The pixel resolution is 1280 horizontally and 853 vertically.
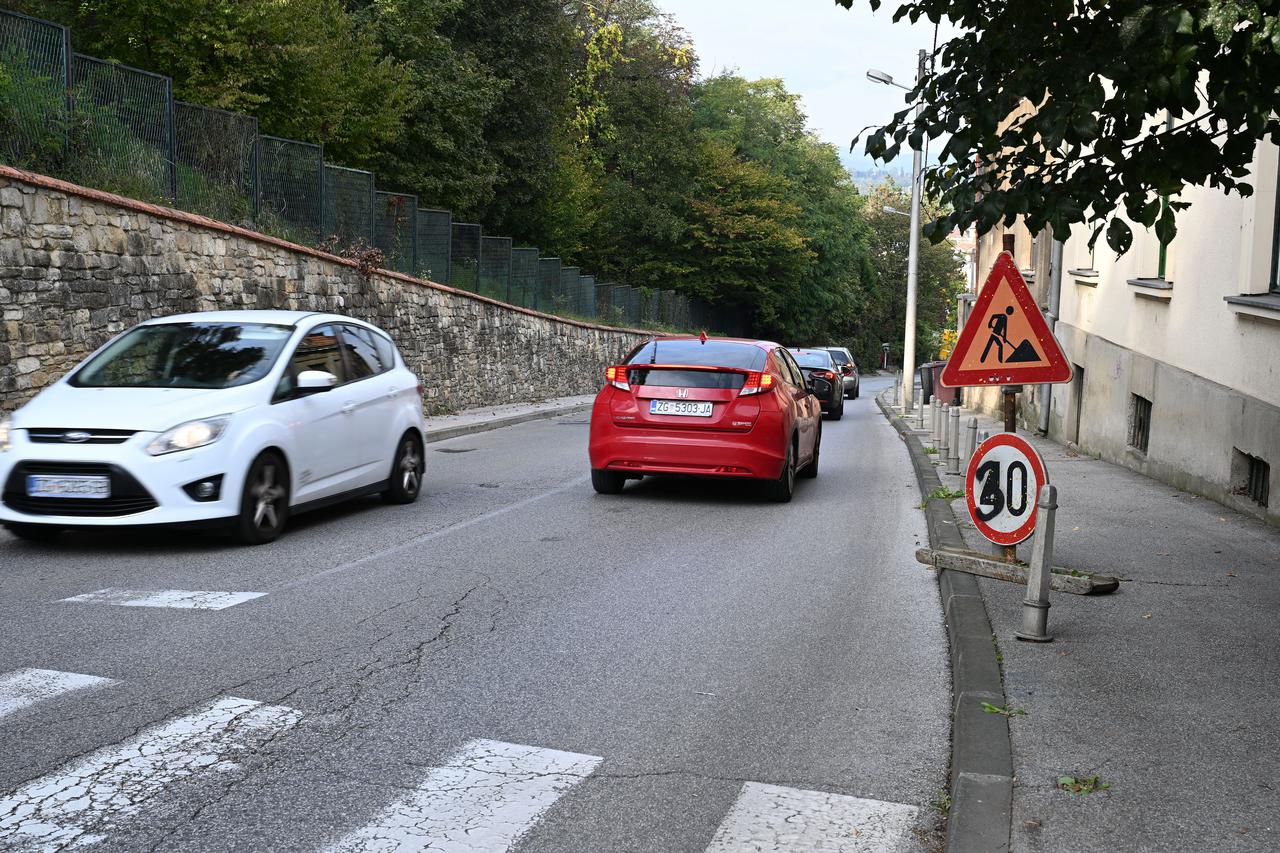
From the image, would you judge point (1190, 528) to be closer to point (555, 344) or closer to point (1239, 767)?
point (1239, 767)

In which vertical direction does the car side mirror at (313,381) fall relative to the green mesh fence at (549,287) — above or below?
below

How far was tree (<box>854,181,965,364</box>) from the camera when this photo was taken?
103875 millimetres

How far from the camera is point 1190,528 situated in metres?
10.4

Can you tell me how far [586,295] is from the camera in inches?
1610

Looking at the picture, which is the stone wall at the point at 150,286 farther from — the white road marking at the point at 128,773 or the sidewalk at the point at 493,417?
the white road marking at the point at 128,773

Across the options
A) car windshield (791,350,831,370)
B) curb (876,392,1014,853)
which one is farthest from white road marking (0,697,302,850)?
car windshield (791,350,831,370)

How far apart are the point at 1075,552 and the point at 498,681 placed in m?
4.92

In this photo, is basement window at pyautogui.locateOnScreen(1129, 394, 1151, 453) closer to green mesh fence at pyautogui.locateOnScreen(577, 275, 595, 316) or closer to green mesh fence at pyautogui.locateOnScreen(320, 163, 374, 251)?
green mesh fence at pyautogui.locateOnScreen(320, 163, 374, 251)

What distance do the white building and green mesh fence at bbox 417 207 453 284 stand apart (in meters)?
13.4

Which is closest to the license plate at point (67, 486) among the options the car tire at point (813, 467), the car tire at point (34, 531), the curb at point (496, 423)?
the car tire at point (34, 531)

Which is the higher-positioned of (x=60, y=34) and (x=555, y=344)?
(x=60, y=34)

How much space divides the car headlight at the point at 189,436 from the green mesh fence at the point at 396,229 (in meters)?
15.9

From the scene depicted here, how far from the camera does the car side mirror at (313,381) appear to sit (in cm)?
980

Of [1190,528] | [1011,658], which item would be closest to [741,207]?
[1190,528]
